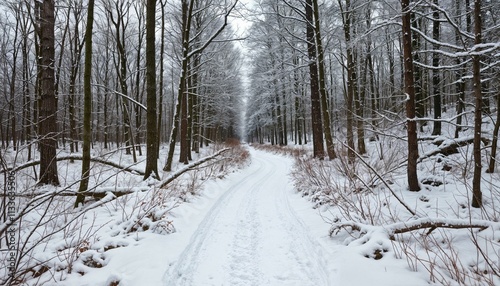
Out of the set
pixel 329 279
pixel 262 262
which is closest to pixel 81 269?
pixel 262 262

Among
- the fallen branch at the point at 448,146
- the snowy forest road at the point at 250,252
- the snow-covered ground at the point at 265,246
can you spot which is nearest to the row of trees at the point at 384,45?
the fallen branch at the point at 448,146

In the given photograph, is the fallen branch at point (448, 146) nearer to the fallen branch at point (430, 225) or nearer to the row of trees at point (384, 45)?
the row of trees at point (384, 45)

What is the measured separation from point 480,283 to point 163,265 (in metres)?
3.34

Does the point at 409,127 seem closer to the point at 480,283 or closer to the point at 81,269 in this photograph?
the point at 480,283

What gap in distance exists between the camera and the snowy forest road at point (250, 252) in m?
2.93

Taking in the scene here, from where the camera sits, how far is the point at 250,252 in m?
3.62

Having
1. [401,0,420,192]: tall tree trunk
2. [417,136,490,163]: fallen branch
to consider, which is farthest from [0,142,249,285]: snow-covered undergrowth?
[417,136,490,163]: fallen branch

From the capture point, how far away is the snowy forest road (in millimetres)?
2930

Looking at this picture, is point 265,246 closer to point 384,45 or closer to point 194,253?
point 194,253

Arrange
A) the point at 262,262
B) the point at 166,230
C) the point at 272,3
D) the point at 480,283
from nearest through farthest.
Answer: the point at 480,283 → the point at 262,262 → the point at 166,230 → the point at 272,3

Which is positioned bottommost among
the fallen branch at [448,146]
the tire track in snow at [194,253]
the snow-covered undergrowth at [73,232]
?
the tire track in snow at [194,253]

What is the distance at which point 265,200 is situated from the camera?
6.78 metres

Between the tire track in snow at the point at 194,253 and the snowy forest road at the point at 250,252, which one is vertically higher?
the tire track in snow at the point at 194,253

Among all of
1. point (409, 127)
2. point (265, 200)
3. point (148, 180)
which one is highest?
point (409, 127)
